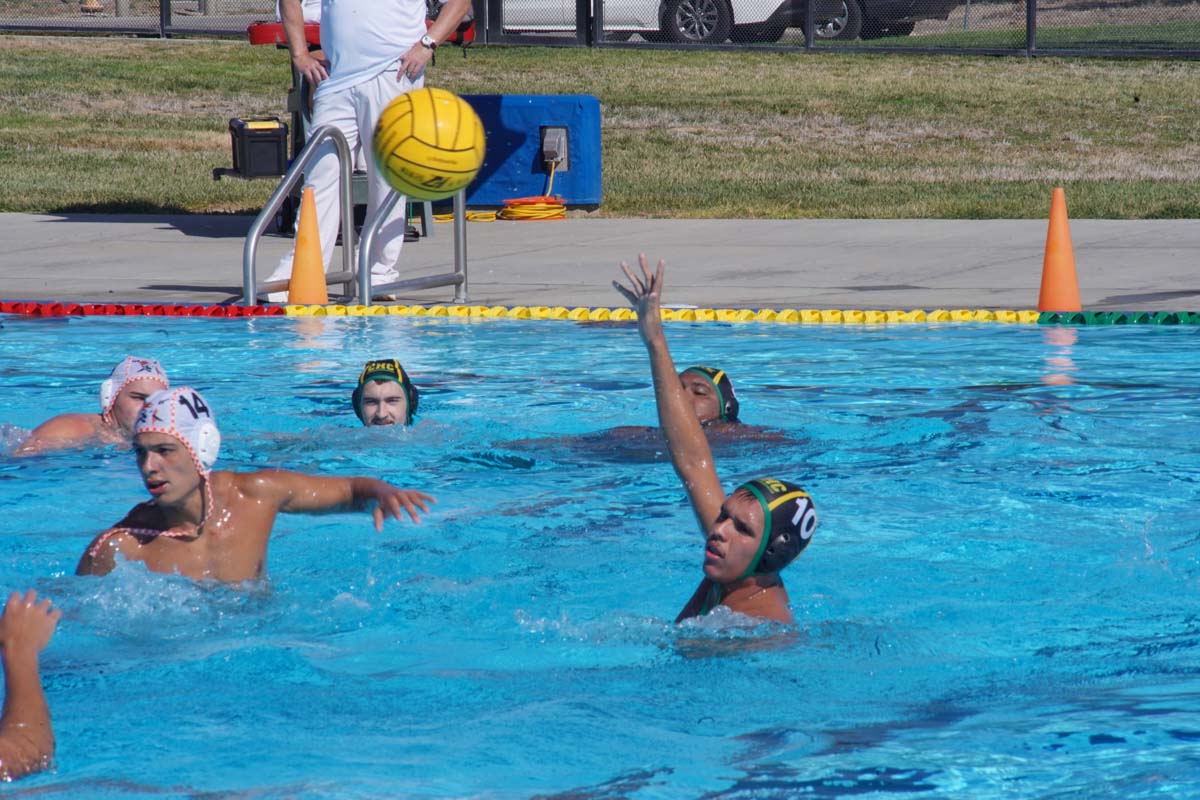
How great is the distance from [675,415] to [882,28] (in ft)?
69.9

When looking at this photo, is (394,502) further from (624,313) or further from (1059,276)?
(1059,276)

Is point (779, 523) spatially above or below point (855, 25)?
below

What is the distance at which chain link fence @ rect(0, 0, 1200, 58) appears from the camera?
947 inches

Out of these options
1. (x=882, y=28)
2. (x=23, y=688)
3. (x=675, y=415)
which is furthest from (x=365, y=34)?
(x=882, y=28)

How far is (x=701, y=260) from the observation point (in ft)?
45.6

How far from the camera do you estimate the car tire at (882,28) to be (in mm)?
25312

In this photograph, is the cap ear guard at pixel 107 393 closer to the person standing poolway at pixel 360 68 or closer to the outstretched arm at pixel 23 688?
the outstretched arm at pixel 23 688

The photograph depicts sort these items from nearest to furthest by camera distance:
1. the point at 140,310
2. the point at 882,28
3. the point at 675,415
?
the point at 675,415 < the point at 140,310 < the point at 882,28

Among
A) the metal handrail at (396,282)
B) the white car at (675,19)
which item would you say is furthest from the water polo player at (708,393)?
the white car at (675,19)

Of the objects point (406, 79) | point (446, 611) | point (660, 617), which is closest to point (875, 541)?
point (660, 617)

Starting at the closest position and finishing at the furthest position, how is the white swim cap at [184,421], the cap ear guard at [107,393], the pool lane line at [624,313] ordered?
the white swim cap at [184,421], the cap ear guard at [107,393], the pool lane line at [624,313]

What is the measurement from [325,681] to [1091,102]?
19.1 m

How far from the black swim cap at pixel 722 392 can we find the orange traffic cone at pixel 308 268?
4674 mm

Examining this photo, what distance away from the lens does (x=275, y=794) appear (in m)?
4.27
